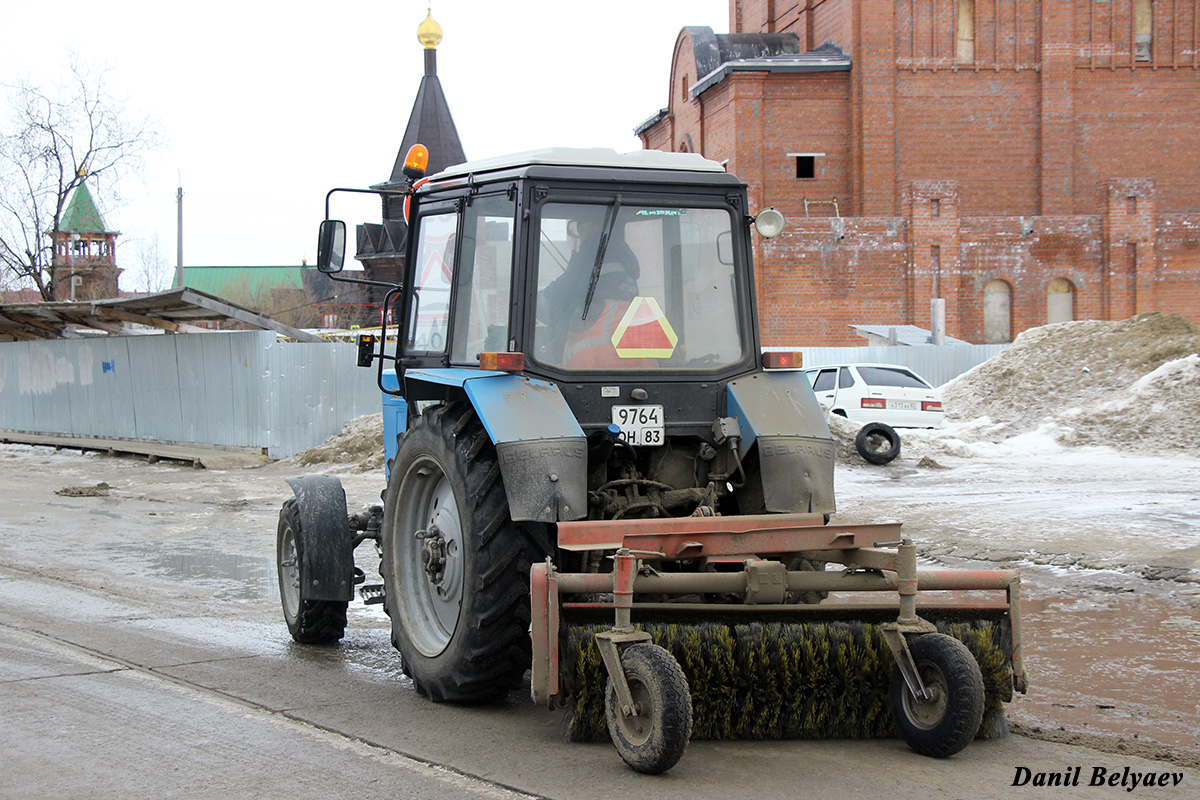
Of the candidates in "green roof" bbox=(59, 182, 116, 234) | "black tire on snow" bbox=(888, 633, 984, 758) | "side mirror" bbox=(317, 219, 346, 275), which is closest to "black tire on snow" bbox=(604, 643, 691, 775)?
"black tire on snow" bbox=(888, 633, 984, 758)

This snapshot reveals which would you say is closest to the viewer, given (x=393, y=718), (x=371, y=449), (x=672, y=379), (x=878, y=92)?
(x=393, y=718)

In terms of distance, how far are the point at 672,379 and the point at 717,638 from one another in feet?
4.90

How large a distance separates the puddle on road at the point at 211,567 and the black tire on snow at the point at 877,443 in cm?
1020

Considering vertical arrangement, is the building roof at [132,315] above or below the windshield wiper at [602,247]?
above

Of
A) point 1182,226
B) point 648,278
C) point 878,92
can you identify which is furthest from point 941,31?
point 648,278

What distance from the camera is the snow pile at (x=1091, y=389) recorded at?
19.4 meters

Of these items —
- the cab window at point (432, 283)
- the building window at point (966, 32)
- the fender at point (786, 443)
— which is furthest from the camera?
the building window at point (966, 32)

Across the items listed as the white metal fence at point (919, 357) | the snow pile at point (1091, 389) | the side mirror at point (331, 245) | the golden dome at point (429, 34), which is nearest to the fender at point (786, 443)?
the side mirror at point (331, 245)

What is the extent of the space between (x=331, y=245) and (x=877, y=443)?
44.2 feet

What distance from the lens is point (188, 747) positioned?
502cm

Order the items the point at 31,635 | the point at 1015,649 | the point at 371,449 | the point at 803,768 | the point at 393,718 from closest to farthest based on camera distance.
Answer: the point at 803,768
the point at 1015,649
the point at 393,718
the point at 31,635
the point at 371,449

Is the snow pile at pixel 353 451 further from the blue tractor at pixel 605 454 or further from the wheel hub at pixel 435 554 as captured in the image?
the wheel hub at pixel 435 554

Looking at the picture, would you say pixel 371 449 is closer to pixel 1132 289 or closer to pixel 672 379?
pixel 672 379

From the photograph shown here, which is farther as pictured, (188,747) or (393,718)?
(393,718)
